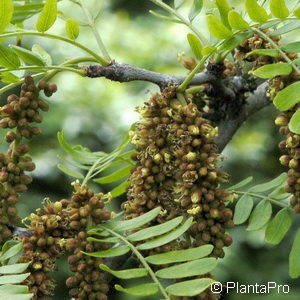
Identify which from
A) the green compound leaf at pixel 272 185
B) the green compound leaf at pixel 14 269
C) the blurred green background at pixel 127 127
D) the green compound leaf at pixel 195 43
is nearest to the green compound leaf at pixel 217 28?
the green compound leaf at pixel 195 43

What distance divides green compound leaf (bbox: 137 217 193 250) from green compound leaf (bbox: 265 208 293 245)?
271 millimetres

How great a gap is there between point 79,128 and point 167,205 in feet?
9.20

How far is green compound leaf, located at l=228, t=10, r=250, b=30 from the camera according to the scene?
1.10 meters

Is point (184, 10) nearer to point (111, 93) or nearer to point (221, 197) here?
point (111, 93)

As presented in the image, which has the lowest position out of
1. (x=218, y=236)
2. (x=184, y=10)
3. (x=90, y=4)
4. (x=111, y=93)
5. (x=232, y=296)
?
(x=232, y=296)

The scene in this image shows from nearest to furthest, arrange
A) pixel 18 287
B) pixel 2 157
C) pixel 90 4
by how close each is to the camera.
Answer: pixel 18 287 < pixel 2 157 < pixel 90 4

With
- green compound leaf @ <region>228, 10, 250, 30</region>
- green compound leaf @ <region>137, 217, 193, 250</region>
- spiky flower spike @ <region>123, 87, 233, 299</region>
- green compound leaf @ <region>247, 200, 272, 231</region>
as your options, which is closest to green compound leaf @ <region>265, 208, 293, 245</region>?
green compound leaf @ <region>247, 200, 272, 231</region>

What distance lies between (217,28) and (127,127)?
2.74m

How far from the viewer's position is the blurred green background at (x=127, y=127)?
3.76 meters

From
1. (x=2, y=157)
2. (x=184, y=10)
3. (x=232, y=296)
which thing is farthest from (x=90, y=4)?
(x=232, y=296)

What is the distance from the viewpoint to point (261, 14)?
1121mm

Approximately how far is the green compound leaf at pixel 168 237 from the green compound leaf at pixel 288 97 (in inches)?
8.8

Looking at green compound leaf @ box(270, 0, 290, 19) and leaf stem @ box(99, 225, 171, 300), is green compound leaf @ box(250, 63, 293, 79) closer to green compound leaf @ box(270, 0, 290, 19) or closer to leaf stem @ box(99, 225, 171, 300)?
green compound leaf @ box(270, 0, 290, 19)

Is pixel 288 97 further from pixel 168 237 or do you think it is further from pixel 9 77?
pixel 9 77
